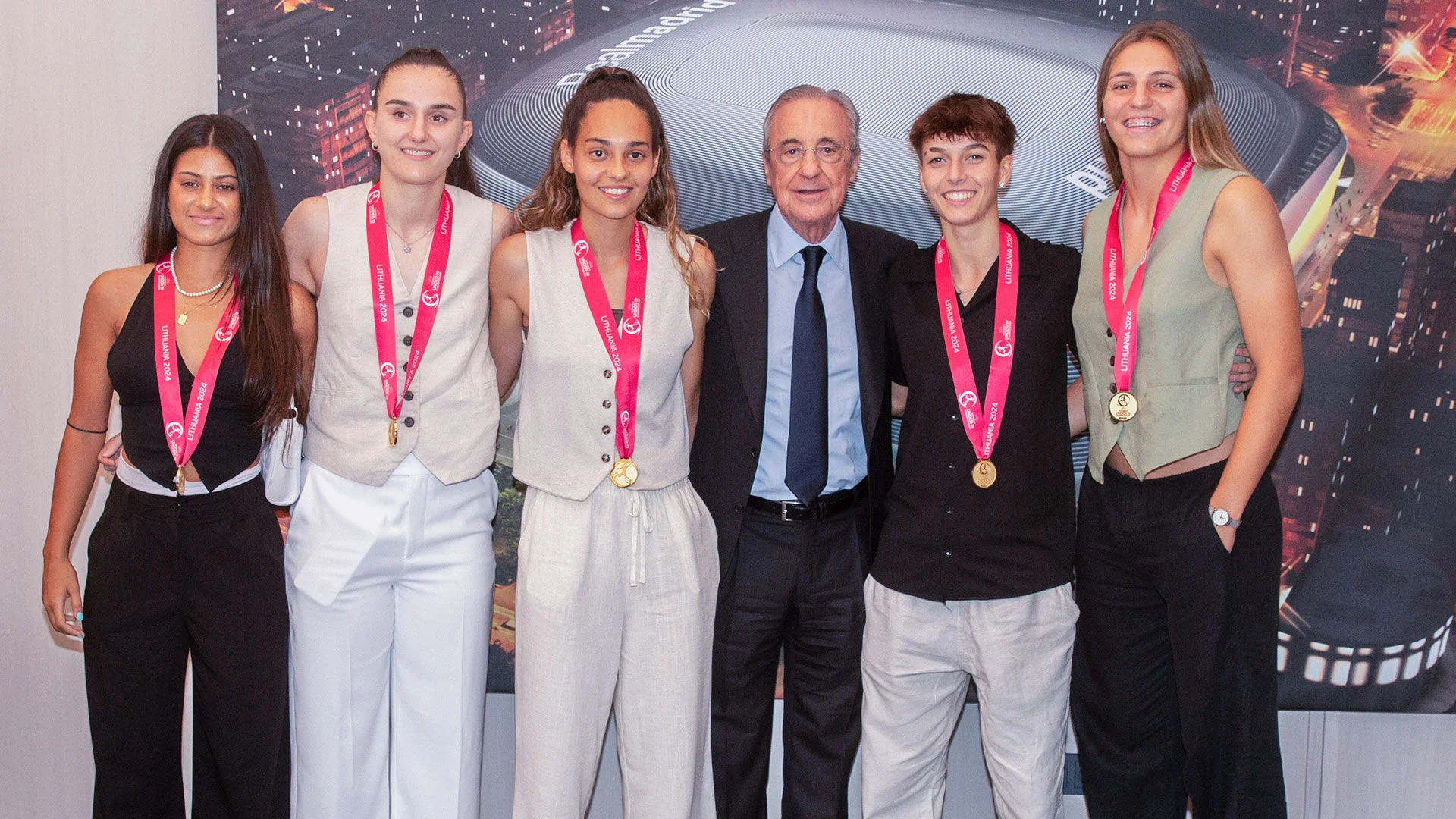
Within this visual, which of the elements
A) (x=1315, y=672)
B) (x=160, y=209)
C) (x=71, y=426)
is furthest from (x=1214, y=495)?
(x=71, y=426)

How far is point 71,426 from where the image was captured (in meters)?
2.78

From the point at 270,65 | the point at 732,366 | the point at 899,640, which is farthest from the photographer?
the point at 270,65

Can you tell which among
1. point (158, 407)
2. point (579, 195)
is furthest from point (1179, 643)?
point (158, 407)

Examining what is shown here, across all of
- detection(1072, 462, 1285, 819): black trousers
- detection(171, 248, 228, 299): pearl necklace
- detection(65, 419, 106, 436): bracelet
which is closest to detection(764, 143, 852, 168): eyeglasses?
detection(1072, 462, 1285, 819): black trousers

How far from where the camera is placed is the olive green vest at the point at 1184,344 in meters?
2.52

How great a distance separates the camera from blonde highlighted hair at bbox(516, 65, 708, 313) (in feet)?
9.11

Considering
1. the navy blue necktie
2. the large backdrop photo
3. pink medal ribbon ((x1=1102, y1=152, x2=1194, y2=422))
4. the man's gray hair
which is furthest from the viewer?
the large backdrop photo

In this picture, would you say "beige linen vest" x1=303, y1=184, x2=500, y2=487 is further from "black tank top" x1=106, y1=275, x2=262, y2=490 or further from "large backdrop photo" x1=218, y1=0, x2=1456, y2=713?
"large backdrop photo" x1=218, y1=0, x2=1456, y2=713

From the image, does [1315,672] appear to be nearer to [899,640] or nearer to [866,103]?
[899,640]

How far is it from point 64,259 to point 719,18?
2.32 metres

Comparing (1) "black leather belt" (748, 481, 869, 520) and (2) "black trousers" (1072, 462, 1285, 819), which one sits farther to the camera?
(1) "black leather belt" (748, 481, 869, 520)

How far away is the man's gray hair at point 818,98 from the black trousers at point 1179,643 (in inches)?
44.5

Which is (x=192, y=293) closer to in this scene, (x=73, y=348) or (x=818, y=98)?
(x=73, y=348)

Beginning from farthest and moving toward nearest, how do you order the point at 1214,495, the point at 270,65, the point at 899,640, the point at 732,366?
the point at 270,65
the point at 732,366
the point at 899,640
the point at 1214,495
